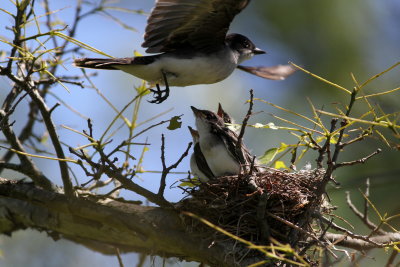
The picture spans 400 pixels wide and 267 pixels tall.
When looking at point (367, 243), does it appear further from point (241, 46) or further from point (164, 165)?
point (241, 46)

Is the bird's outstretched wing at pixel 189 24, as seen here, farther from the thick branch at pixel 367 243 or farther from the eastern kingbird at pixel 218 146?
the thick branch at pixel 367 243

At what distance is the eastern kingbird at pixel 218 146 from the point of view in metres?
4.09

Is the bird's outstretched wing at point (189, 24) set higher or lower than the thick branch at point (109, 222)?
higher

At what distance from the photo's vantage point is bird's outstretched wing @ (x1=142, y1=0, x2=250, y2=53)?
3906 millimetres

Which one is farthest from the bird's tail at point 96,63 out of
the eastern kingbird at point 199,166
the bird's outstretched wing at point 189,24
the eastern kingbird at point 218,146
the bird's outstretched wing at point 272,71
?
the bird's outstretched wing at point 272,71

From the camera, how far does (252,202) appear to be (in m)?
3.71

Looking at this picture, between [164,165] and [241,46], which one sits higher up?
[241,46]

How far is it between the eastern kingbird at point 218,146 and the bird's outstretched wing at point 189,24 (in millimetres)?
560

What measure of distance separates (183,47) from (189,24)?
0.75 ft

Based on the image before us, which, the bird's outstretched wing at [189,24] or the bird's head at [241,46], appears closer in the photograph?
the bird's outstretched wing at [189,24]

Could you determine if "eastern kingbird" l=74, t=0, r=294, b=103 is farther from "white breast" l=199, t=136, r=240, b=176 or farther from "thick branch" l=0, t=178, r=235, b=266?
"thick branch" l=0, t=178, r=235, b=266

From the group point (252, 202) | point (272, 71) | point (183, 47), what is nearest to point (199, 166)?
point (252, 202)

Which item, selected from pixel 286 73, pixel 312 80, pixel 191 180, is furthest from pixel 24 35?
pixel 312 80

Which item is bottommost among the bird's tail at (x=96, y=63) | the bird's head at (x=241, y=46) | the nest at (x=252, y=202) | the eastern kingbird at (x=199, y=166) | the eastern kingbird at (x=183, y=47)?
the nest at (x=252, y=202)
